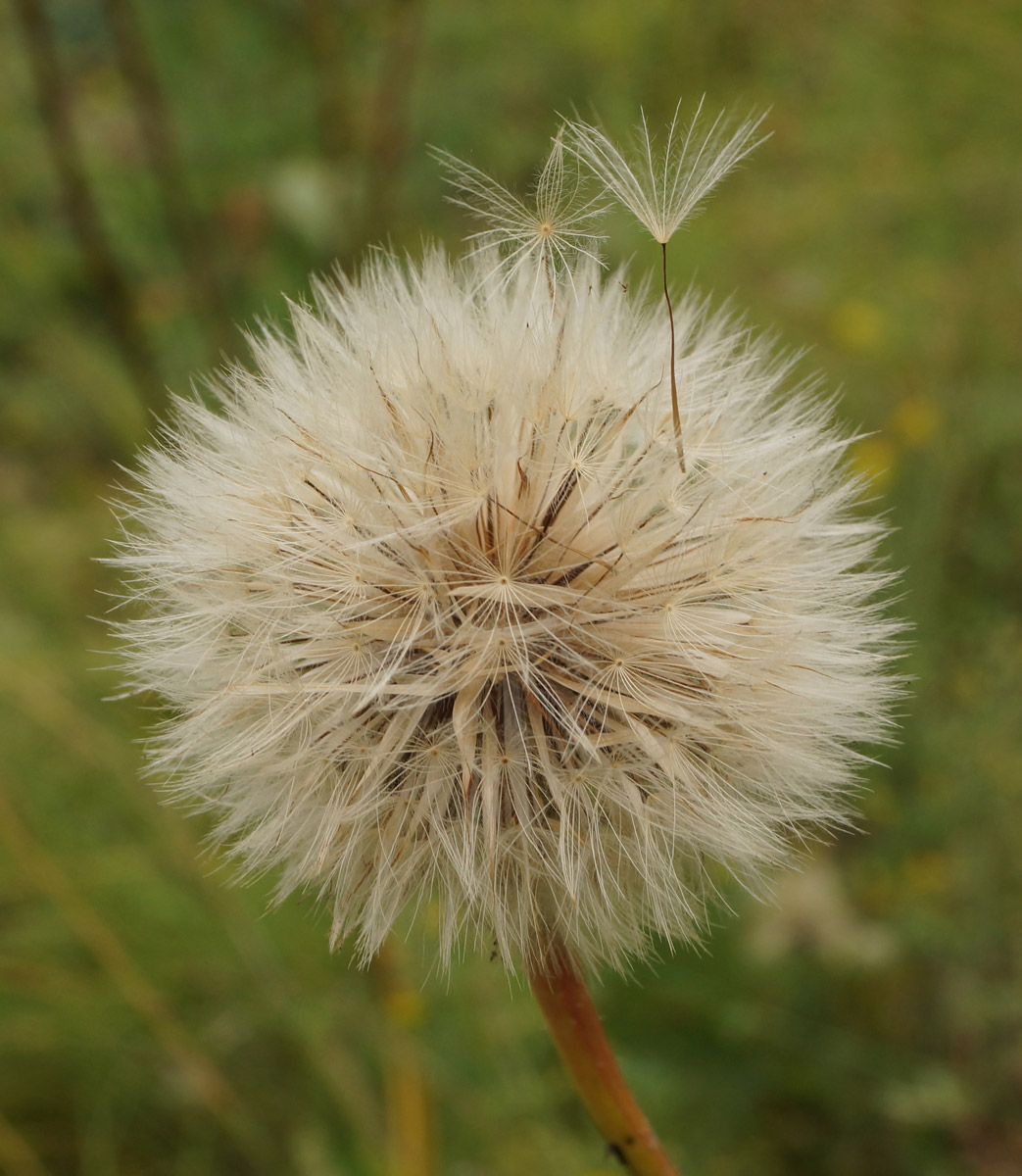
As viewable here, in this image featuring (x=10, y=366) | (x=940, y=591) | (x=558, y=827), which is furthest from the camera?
(x=10, y=366)

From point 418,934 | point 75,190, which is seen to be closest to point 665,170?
point 418,934

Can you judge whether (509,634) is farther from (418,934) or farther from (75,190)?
(75,190)

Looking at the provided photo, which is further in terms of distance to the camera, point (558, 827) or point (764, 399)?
point (764, 399)

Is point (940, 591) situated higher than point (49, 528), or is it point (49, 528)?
point (49, 528)

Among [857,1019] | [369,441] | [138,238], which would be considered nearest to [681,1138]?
[857,1019]

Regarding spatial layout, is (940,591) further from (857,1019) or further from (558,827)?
(558,827)

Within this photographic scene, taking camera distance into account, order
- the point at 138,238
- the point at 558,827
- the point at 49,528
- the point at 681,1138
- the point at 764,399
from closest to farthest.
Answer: the point at 558,827
the point at 764,399
the point at 681,1138
the point at 49,528
the point at 138,238

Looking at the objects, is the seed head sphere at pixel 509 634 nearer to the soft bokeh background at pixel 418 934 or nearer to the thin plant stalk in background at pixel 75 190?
the soft bokeh background at pixel 418 934
